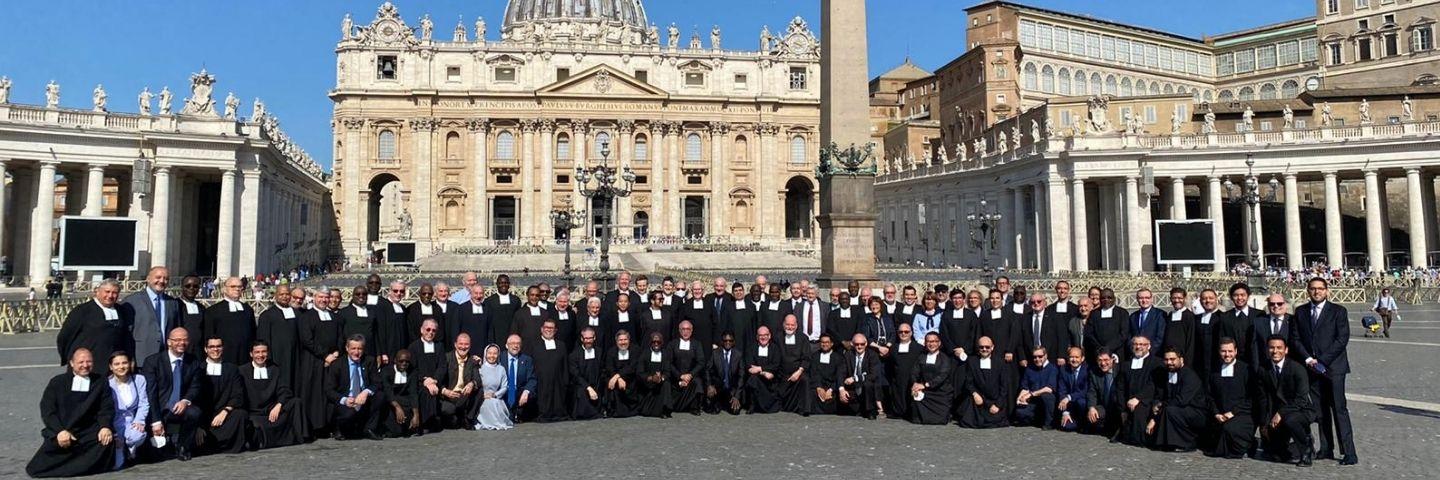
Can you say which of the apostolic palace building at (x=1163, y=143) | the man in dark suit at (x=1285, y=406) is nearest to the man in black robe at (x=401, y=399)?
the man in dark suit at (x=1285, y=406)

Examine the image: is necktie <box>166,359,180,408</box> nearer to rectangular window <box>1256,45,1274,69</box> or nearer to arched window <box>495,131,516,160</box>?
arched window <box>495,131,516,160</box>

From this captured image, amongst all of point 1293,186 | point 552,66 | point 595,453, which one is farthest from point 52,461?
point 552,66

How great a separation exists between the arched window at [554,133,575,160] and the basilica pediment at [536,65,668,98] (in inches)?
130

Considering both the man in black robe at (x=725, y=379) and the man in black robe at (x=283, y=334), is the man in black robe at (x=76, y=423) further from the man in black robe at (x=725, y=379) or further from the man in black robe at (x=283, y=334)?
the man in black robe at (x=725, y=379)

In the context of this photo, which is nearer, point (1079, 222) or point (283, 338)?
point (283, 338)

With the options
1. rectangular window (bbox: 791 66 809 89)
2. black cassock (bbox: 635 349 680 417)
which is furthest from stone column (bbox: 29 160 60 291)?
rectangular window (bbox: 791 66 809 89)

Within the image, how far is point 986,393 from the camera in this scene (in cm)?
938

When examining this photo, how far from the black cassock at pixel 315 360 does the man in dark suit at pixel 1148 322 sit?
8.32 m

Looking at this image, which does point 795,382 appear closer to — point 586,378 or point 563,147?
point 586,378

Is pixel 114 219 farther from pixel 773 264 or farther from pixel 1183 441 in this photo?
pixel 773 264

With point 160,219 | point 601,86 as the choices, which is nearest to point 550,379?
point 160,219

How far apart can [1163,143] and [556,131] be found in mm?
43440

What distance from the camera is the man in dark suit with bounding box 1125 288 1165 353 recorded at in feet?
30.0

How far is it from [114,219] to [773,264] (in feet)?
106
